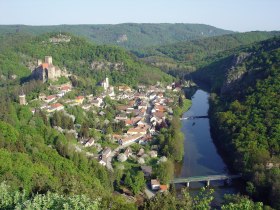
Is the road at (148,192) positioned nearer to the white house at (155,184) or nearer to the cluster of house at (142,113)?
the white house at (155,184)

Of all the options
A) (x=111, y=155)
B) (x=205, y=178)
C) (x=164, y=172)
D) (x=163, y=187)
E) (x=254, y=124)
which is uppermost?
(x=254, y=124)

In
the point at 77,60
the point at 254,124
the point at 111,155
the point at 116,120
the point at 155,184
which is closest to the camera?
the point at 155,184

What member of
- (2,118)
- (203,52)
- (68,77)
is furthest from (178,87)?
(203,52)

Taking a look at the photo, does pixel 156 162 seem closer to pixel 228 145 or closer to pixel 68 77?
pixel 228 145

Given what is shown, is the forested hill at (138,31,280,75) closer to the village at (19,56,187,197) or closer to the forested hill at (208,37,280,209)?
the village at (19,56,187,197)

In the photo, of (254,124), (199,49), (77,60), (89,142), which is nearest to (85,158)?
(89,142)

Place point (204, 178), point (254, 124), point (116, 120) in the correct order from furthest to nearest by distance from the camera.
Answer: point (116, 120) < point (254, 124) < point (204, 178)

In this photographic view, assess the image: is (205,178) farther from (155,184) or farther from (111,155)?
(111,155)

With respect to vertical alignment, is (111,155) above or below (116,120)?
below
